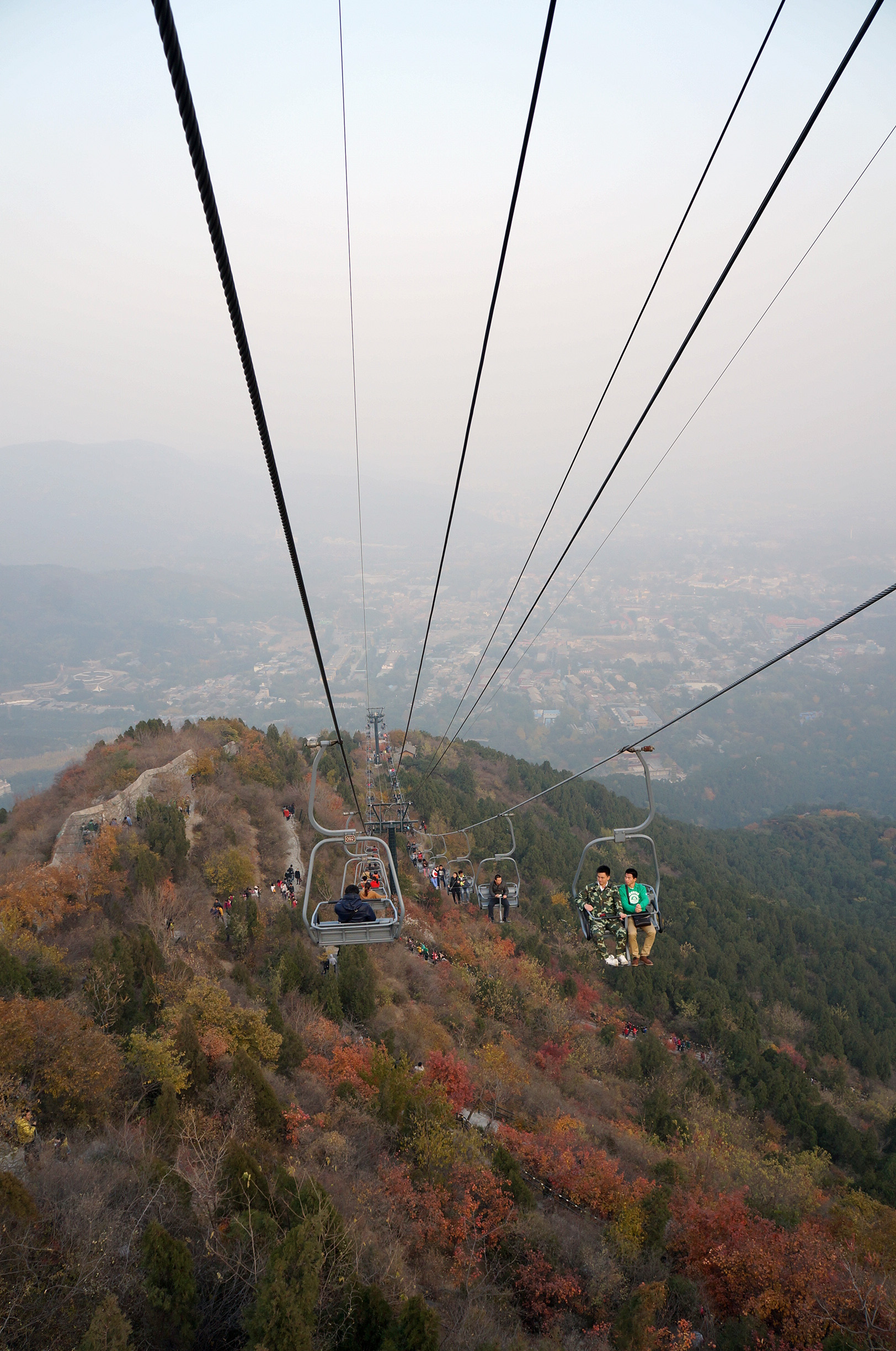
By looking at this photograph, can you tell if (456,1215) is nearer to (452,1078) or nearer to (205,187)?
(452,1078)

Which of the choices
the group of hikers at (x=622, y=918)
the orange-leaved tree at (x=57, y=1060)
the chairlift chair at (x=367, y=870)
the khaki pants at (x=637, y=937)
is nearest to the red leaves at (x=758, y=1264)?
the group of hikers at (x=622, y=918)

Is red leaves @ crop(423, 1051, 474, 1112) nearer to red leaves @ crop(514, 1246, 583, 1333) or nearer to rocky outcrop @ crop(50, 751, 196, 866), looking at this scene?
red leaves @ crop(514, 1246, 583, 1333)

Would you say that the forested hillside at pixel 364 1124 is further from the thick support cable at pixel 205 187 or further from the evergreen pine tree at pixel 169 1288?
the thick support cable at pixel 205 187

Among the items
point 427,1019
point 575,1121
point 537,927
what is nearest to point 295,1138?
point 427,1019

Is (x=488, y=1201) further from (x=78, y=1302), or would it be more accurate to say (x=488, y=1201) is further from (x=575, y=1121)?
(x=78, y=1302)

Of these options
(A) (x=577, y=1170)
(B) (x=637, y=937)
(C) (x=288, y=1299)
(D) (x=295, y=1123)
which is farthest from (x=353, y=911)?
(A) (x=577, y=1170)

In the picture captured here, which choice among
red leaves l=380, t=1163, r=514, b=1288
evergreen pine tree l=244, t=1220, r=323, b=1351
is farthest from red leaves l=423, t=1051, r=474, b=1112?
evergreen pine tree l=244, t=1220, r=323, b=1351

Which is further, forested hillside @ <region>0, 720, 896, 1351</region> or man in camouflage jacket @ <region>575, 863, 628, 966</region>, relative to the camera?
forested hillside @ <region>0, 720, 896, 1351</region>
